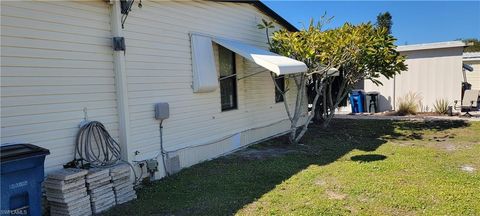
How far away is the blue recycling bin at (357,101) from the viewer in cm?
1662

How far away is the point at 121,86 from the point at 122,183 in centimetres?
145

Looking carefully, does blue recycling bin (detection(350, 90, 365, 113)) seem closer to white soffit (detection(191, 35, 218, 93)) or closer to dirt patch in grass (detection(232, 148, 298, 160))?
dirt patch in grass (detection(232, 148, 298, 160))

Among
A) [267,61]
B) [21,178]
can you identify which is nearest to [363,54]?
[267,61]

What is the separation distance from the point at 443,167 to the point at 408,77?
1053 centimetres

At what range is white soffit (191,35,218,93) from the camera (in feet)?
24.1

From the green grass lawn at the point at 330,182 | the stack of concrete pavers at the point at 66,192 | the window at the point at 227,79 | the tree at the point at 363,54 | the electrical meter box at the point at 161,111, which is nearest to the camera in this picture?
the stack of concrete pavers at the point at 66,192

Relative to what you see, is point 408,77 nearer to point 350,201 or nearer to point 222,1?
point 222,1

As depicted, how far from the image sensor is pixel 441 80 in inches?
609

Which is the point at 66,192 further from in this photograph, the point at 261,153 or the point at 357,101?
the point at 357,101

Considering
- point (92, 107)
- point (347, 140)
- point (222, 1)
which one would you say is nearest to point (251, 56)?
point (222, 1)

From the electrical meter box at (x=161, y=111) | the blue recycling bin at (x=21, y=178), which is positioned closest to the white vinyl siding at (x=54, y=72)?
the blue recycling bin at (x=21, y=178)

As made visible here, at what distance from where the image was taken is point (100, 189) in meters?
4.79

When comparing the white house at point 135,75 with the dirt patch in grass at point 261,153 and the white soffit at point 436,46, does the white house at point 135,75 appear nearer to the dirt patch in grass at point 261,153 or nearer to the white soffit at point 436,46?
the dirt patch in grass at point 261,153

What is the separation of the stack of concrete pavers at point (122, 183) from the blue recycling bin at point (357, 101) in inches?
521
